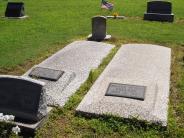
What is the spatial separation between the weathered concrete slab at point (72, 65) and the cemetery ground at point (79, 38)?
0.24 meters

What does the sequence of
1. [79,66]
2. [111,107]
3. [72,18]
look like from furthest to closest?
[72,18]
[79,66]
[111,107]

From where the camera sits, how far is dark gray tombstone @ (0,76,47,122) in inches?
276

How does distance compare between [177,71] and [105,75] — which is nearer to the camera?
[105,75]

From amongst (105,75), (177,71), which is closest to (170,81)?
(177,71)

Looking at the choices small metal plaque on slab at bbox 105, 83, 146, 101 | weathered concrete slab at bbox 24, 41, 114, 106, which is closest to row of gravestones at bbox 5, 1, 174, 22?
weathered concrete slab at bbox 24, 41, 114, 106

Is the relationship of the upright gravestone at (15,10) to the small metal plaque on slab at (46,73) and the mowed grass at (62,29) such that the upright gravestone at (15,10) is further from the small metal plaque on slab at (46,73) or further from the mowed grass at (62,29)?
the small metal plaque on slab at (46,73)

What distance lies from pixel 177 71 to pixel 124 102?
11.5 ft

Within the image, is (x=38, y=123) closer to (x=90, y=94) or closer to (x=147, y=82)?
(x=90, y=94)

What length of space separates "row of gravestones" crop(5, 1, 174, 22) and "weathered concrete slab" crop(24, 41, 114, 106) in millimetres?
6382

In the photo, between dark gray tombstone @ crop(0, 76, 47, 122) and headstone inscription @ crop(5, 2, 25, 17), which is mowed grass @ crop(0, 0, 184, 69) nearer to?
headstone inscription @ crop(5, 2, 25, 17)

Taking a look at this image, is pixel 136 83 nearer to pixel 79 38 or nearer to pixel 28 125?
pixel 28 125

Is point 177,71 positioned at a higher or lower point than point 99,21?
lower

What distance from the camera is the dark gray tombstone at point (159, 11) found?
18811 mm

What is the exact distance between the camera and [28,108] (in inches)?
281
